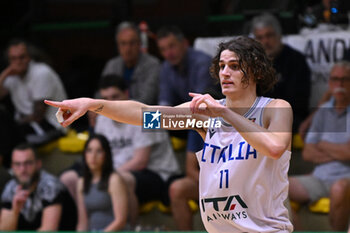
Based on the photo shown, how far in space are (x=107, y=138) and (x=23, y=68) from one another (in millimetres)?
1310

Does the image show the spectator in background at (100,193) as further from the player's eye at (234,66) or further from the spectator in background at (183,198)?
the player's eye at (234,66)

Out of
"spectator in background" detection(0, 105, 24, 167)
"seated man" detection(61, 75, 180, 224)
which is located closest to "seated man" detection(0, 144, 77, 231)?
"spectator in background" detection(0, 105, 24, 167)

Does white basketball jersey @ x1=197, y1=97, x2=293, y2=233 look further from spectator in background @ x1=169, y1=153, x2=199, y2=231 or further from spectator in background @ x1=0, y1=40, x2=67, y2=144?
spectator in background @ x1=0, y1=40, x2=67, y2=144

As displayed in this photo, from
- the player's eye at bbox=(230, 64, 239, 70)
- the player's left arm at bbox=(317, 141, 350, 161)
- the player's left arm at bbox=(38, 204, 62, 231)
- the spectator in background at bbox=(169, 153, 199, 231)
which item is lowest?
the player's left arm at bbox=(38, 204, 62, 231)

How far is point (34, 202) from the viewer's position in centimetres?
609

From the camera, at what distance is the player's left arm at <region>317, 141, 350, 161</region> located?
5.27 meters

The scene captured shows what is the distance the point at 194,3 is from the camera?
21.0 ft

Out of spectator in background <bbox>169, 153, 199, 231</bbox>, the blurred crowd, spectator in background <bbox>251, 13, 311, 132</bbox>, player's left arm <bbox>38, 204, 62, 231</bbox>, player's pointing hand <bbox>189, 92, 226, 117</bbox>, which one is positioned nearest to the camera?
player's pointing hand <bbox>189, 92, 226, 117</bbox>

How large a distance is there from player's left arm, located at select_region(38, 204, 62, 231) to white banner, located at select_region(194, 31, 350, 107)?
191 cm

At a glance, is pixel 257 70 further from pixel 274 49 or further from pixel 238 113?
pixel 274 49

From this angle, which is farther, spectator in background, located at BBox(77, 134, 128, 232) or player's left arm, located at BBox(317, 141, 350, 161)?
spectator in background, located at BBox(77, 134, 128, 232)

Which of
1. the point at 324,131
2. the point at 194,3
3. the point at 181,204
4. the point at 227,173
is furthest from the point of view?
the point at 194,3

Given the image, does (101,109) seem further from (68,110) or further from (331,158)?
(331,158)

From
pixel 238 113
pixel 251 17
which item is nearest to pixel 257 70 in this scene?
pixel 238 113
